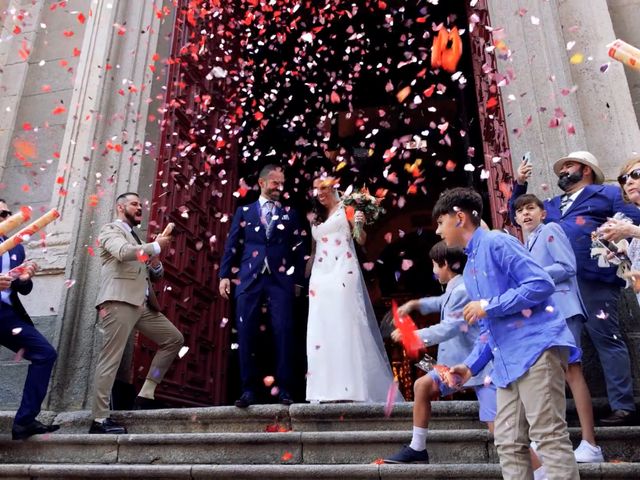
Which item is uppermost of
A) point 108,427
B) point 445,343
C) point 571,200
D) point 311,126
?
point 311,126

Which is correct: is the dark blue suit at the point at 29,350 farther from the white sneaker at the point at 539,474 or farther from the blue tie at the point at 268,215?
the white sneaker at the point at 539,474

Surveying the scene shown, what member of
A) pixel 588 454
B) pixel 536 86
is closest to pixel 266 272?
pixel 588 454

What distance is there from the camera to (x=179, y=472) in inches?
147

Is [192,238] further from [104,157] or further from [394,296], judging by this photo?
[394,296]

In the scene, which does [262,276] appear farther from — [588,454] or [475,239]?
[588,454]

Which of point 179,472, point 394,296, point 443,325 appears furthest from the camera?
point 394,296

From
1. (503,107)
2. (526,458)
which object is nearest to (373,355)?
(526,458)

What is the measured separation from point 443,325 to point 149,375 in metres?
2.62

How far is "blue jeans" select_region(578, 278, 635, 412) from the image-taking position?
4148 millimetres

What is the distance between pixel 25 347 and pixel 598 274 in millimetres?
4122

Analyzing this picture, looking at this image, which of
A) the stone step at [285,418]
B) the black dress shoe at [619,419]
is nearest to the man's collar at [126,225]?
the stone step at [285,418]

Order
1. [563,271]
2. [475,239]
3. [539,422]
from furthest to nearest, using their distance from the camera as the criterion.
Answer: [563,271] → [475,239] → [539,422]

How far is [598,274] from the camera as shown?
177 inches

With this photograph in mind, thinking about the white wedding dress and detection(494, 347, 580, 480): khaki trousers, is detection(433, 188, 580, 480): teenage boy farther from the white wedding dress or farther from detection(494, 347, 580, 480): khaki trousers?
the white wedding dress
